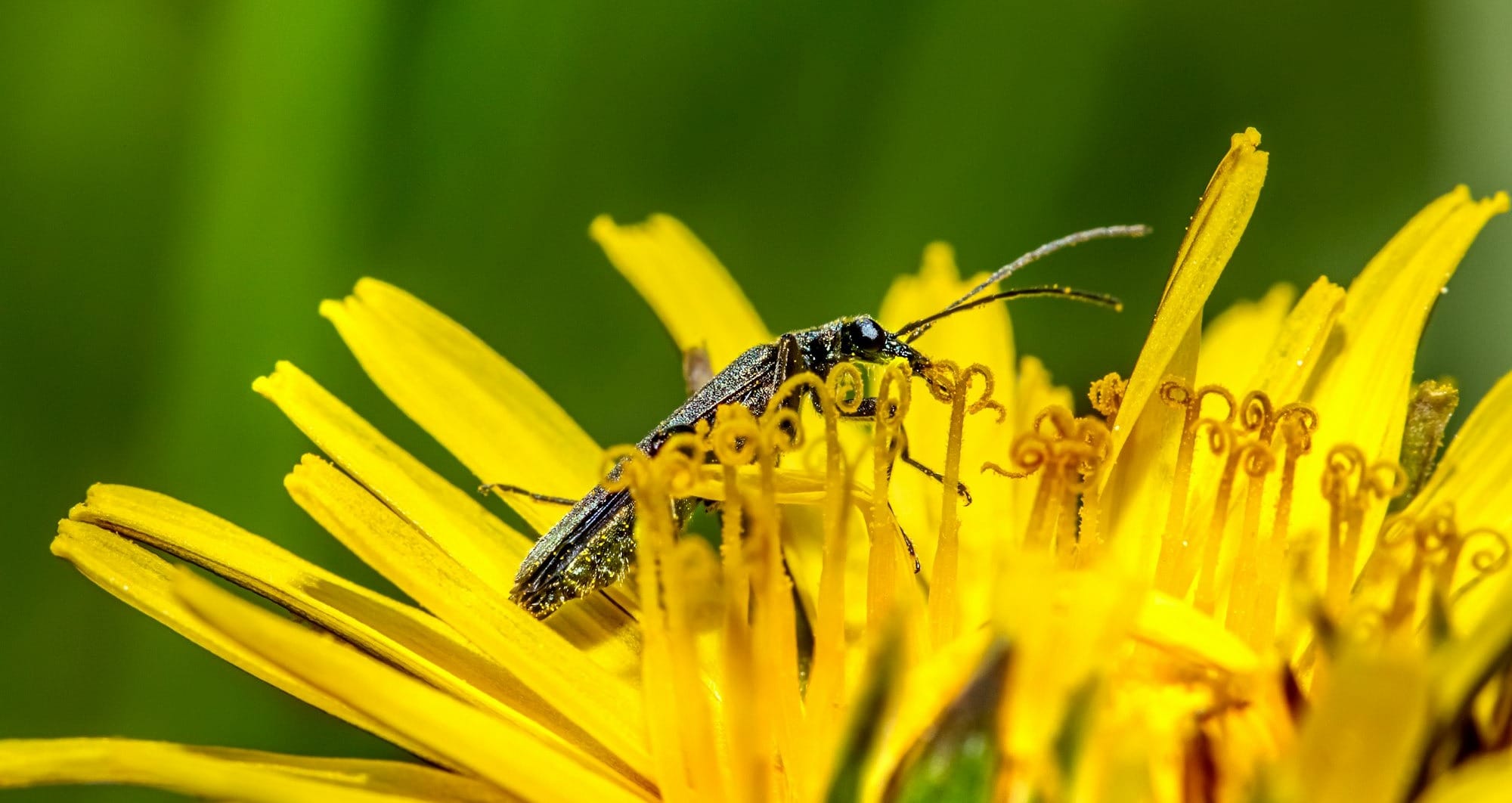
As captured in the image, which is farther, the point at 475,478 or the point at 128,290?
the point at 475,478

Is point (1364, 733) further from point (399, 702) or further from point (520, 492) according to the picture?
point (520, 492)

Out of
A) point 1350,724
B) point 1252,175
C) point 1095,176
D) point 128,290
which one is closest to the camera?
point 1350,724

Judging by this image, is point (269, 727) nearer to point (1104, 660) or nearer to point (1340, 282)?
point (1104, 660)

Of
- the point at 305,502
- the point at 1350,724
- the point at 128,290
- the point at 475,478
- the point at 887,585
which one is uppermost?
the point at 128,290

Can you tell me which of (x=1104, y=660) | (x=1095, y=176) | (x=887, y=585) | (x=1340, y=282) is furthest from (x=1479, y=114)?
(x=1104, y=660)

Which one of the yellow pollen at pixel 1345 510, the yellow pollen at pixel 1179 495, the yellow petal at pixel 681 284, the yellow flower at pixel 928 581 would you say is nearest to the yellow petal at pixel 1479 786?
the yellow flower at pixel 928 581

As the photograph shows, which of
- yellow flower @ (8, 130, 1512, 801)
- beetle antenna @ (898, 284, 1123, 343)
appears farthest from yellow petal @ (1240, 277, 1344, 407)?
beetle antenna @ (898, 284, 1123, 343)

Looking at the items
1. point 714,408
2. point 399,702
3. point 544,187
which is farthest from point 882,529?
point 544,187

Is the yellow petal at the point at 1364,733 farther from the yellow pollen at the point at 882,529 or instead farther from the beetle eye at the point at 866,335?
the beetle eye at the point at 866,335
